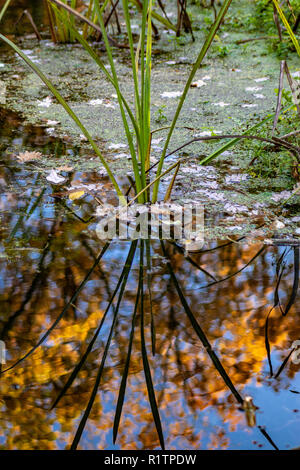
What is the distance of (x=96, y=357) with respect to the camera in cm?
139

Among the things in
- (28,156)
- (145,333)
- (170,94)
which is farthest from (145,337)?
(170,94)

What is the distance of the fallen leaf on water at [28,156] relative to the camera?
8.07 feet

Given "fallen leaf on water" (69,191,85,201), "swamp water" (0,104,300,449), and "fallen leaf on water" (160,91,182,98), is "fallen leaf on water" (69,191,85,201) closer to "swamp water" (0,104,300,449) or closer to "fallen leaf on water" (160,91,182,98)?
"swamp water" (0,104,300,449)

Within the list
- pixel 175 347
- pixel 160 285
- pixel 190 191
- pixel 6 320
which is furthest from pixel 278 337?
pixel 190 191

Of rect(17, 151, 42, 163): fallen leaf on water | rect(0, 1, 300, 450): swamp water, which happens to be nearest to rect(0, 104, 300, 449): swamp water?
rect(0, 1, 300, 450): swamp water

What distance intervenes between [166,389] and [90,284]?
49 cm

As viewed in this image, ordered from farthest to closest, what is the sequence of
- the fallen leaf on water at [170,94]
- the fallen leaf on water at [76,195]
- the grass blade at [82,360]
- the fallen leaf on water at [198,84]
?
the fallen leaf on water at [198,84] < the fallen leaf on water at [170,94] < the fallen leaf on water at [76,195] < the grass blade at [82,360]

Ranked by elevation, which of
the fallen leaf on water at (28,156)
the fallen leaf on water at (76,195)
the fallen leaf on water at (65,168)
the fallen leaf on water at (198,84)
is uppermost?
the fallen leaf on water at (198,84)

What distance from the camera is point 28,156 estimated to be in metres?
2.47

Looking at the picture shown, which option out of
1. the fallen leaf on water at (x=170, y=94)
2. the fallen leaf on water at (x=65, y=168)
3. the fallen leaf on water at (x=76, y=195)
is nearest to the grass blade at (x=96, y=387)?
the fallen leaf on water at (x=76, y=195)

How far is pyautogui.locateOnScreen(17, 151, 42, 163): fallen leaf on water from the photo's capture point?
2.46 meters

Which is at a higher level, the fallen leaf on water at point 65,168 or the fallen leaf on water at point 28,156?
the fallen leaf on water at point 28,156

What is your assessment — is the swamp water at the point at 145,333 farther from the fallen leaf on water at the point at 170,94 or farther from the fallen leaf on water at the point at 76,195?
the fallen leaf on water at the point at 170,94
